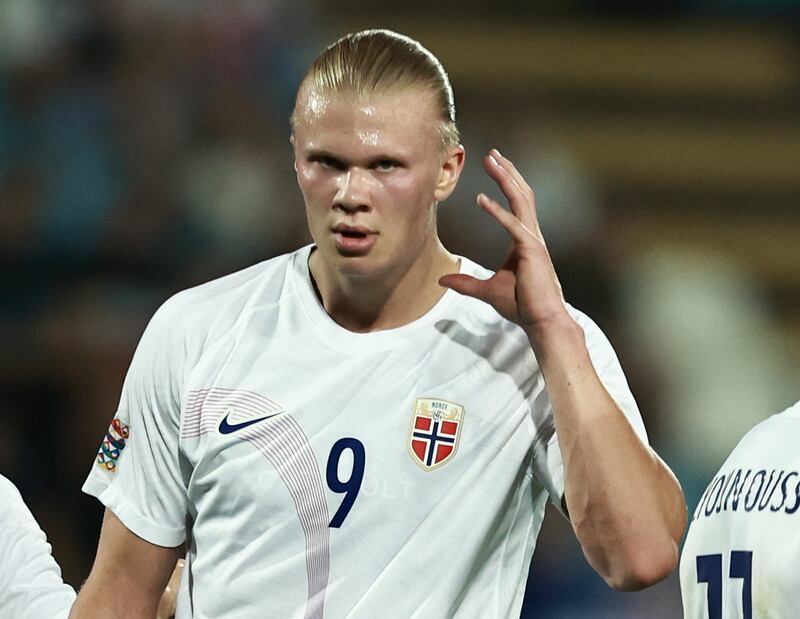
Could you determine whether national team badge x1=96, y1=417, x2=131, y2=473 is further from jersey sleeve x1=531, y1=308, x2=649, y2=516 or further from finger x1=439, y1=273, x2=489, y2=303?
jersey sleeve x1=531, y1=308, x2=649, y2=516

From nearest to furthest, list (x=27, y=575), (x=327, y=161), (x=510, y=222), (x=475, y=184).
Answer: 1. (x=510, y=222)
2. (x=327, y=161)
3. (x=27, y=575)
4. (x=475, y=184)

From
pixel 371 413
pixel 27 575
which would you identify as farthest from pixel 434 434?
pixel 27 575

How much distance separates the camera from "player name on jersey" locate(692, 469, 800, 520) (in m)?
2.45

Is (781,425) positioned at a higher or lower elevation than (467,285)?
lower

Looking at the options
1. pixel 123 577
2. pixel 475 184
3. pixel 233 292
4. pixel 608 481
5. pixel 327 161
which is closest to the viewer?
pixel 608 481

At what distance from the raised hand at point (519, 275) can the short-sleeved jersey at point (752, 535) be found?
1.64 ft

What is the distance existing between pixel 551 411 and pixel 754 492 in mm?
407

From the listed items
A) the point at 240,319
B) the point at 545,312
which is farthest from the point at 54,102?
the point at 545,312

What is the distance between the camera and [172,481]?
8.85 ft

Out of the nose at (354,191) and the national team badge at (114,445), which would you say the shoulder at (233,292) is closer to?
the national team badge at (114,445)

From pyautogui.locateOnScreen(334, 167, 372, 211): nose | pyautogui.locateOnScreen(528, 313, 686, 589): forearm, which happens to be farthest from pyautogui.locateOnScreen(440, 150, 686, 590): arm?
pyautogui.locateOnScreen(334, 167, 372, 211): nose

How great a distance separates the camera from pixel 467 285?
2.56 m

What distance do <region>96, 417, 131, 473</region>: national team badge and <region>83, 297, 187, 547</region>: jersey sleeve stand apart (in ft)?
0.04

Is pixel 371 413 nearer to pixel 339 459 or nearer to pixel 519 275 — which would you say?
pixel 339 459
